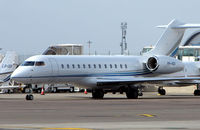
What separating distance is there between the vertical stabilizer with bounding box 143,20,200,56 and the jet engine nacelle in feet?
7.38

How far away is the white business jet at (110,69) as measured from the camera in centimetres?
4228

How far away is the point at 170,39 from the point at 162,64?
14.0 feet

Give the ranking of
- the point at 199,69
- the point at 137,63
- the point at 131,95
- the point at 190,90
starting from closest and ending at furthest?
the point at 131,95, the point at 137,63, the point at 199,69, the point at 190,90

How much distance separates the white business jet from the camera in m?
42.3

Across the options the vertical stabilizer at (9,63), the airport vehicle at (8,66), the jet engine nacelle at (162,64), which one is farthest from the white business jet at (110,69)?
the vertical stabilizer at (9,63)

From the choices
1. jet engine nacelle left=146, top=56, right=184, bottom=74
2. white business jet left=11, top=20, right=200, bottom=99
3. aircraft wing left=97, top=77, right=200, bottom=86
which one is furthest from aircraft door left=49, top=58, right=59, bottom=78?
jet engine nacelle left=146, top=56, right=184, bottom=74

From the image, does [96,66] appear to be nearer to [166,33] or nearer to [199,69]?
[166,33]

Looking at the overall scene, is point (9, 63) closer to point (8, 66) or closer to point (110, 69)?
point (8, 66)

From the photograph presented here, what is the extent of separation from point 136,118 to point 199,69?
3630 cm

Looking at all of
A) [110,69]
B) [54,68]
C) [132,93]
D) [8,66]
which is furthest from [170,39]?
[8,66]

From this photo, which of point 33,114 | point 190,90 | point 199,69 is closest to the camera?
point 33,114

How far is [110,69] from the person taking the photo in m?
46.3

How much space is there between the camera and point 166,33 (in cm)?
5009

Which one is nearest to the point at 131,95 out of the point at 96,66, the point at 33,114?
the point at 96,66
